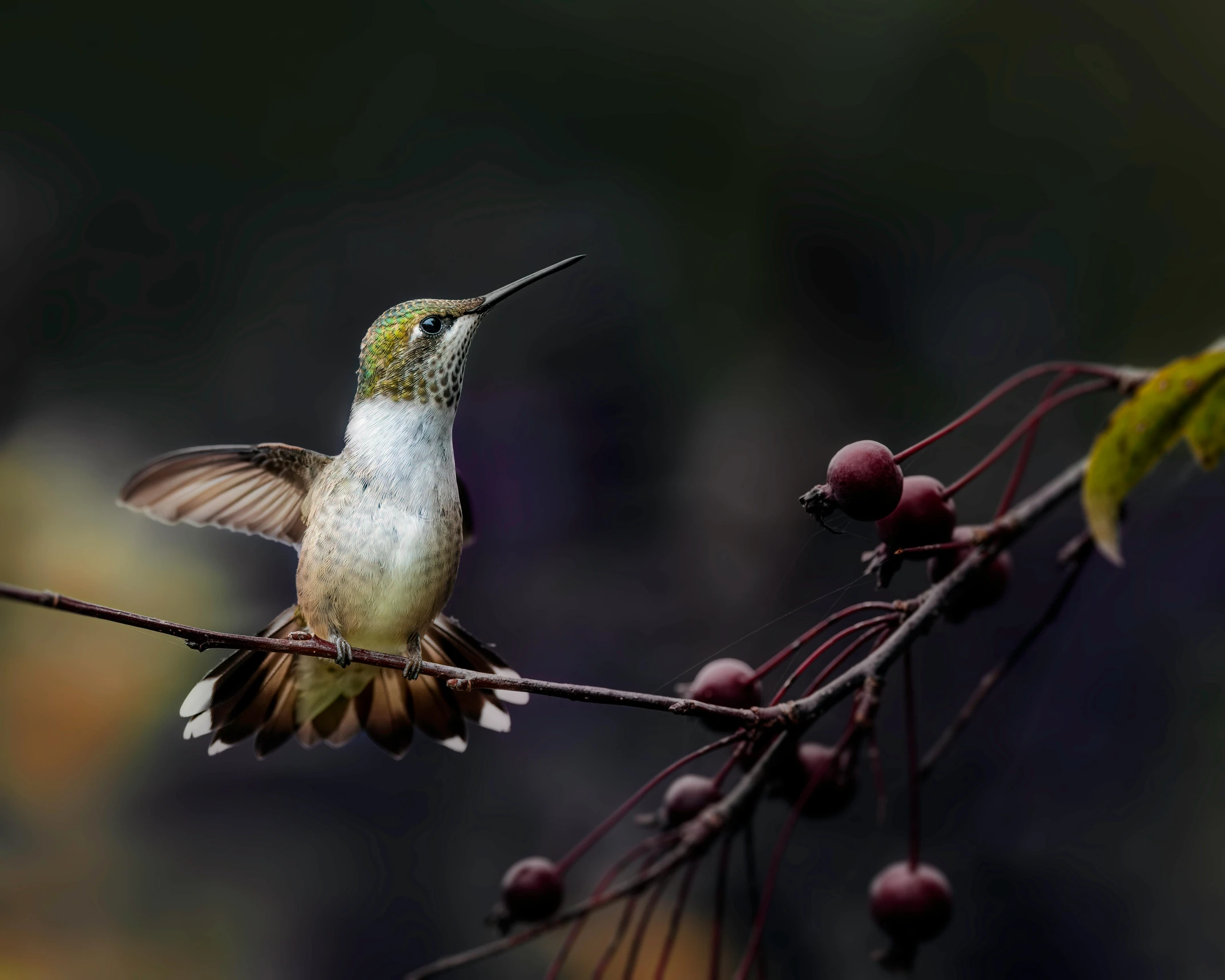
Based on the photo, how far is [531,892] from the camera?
55 cm

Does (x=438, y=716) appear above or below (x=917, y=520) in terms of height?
below

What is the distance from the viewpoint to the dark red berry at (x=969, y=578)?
50 cm

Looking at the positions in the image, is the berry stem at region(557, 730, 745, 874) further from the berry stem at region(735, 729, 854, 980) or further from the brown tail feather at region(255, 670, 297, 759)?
the brown tail feather at region(255, 670, 297, 759)

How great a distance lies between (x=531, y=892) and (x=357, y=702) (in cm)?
15

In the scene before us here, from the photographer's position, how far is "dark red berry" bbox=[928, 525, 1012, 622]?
19.6 inches

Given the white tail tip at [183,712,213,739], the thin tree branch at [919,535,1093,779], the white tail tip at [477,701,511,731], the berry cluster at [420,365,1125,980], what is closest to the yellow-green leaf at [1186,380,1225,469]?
the berry cluster at [420,365,1125,980]

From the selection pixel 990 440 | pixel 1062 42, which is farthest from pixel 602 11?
pixel 990 440

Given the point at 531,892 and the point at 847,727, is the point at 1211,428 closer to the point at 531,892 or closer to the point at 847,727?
the point at 847,727

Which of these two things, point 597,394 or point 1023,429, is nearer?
point 1023,429

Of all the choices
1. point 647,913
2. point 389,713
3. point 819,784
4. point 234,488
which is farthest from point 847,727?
point 234,488

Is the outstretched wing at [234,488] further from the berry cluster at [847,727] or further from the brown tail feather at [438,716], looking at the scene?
the berry cluster at [847,727]

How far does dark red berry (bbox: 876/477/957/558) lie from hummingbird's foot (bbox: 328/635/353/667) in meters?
0.25

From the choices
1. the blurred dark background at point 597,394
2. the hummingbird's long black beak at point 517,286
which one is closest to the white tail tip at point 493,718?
the hummingbird's long black beak at point 517,286

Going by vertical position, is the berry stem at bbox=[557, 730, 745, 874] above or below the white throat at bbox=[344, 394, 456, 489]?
below
